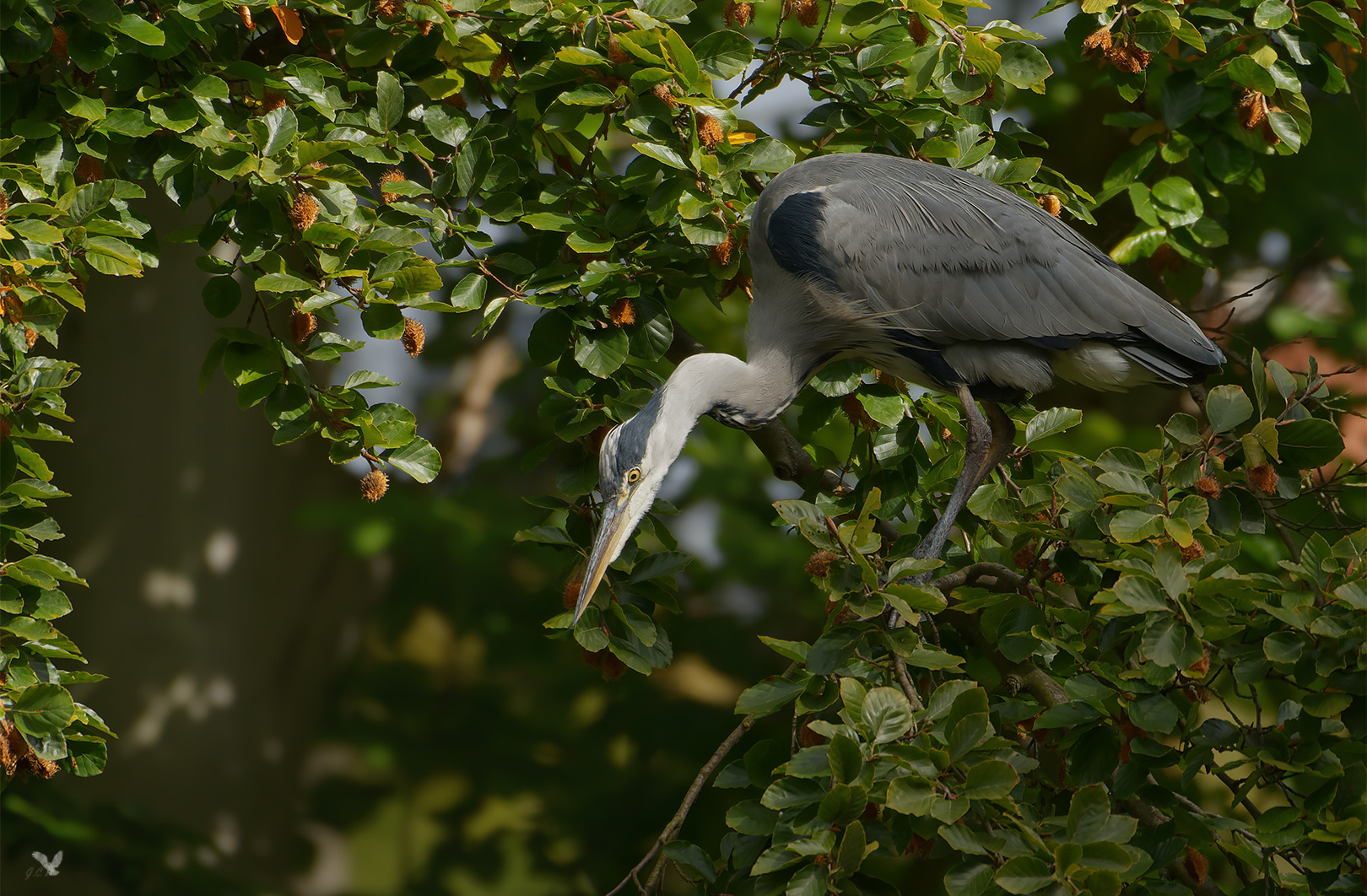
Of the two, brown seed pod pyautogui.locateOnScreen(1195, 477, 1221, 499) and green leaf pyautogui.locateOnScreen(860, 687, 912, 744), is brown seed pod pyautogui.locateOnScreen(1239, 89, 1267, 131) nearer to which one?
brown seed pod pyautogui.locateOnScreen(1195, 477, 1221, 499)

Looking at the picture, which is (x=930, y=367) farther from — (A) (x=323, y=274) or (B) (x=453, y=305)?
(A) (x=323, y=274)

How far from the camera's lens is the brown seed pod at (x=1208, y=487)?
1.66 m

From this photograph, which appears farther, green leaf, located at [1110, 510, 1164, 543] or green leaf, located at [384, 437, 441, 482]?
green leaf, located at [384, 437, 441, 482]

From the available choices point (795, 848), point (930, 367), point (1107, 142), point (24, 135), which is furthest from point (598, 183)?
point (1107, 142)

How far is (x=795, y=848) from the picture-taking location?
1.32m

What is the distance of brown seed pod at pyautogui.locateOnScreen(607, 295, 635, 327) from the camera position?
203 centimetres

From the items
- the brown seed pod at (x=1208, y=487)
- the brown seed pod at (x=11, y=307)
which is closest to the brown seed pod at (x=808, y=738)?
the brown seed pod at (x=1208, y=487)

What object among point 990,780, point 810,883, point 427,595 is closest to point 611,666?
point 810,883

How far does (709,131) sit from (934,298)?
26.8 inches

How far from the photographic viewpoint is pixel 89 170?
6.37 ft

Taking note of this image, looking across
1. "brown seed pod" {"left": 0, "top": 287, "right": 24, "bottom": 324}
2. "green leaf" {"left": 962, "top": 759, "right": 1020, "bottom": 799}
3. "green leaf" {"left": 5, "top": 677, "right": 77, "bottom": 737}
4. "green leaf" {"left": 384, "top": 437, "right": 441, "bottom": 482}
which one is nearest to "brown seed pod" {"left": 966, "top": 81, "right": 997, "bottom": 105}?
"green leaf" {"left": 384, "top": 437, "right": 441, "bottom": 482}

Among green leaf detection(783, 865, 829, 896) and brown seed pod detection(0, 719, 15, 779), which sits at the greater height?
green leaf detection(783, 865, 829, 896)

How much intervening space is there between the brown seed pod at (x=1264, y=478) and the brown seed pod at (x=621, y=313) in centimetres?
111

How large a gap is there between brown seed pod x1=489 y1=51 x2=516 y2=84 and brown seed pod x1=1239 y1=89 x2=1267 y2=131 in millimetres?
1598
